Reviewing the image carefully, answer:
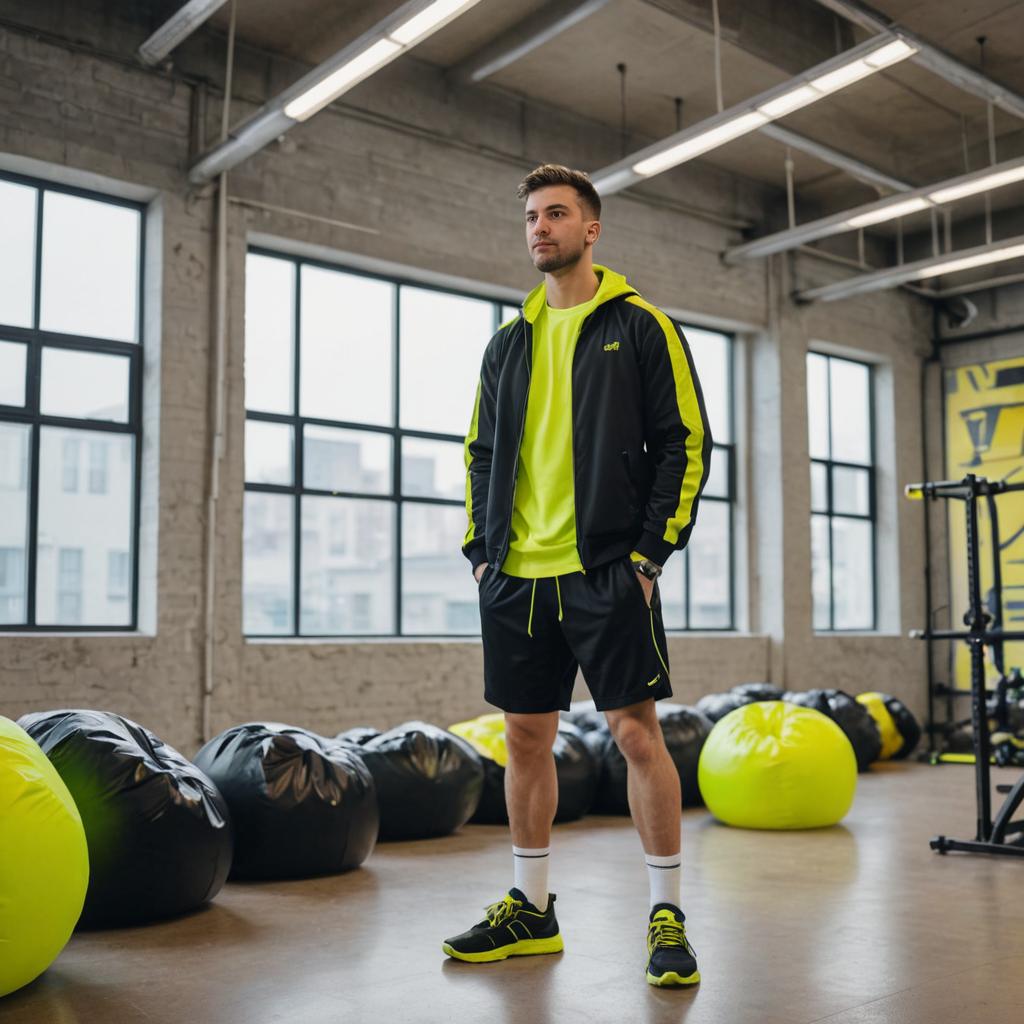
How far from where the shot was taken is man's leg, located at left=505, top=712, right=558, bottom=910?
2.91 metres

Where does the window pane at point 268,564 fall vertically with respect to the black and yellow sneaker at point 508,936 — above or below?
above

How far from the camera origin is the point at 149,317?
6.74m

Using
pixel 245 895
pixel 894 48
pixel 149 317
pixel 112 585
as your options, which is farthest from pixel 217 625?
pixel 894 48

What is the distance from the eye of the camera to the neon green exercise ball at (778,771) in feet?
17.1

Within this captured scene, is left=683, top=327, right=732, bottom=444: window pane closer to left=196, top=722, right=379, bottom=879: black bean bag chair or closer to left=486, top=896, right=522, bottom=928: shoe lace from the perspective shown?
left=196, top=722, right=379, bottom=879: black bean bag chair

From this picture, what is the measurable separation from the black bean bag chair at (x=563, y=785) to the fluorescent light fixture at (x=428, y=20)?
3265 mm

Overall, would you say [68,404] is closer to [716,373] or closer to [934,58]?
[934,58]

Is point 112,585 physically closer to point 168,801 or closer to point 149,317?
point 149,317

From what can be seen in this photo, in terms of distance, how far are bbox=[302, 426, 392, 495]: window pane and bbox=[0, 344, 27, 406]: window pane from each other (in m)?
1.79

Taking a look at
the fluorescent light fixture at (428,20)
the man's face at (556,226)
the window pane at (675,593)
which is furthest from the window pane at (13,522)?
the window pane at (675,593)

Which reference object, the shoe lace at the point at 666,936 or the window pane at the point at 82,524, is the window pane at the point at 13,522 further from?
the shoe lace at the point at 666,936

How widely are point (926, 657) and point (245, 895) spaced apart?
8.89 metres

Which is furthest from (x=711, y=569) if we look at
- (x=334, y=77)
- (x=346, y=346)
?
(x=334, y=77)

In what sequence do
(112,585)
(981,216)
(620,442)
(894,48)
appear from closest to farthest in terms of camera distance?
1. (620,442)
2. (894,48)
3. (112,585)
4. (981,216)
